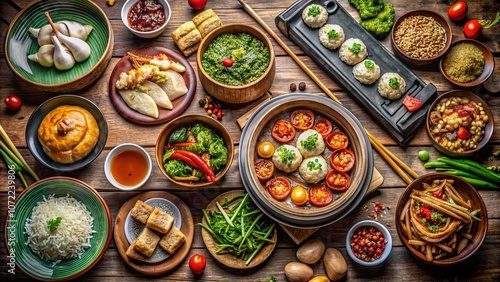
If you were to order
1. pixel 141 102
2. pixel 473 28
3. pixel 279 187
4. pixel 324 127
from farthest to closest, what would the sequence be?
pixel 473 28 → pixel 141 102 → pixel 324 127 → pixel 279 187

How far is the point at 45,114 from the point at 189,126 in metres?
1.20

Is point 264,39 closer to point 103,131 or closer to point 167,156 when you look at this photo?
point 167,156

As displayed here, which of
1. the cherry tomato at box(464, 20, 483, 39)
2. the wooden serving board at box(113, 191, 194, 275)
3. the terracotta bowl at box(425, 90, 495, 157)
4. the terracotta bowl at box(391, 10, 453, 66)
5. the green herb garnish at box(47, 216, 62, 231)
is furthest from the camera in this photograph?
the cherry tomato at box(464, 20, 483, 39)

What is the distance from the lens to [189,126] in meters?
4.57

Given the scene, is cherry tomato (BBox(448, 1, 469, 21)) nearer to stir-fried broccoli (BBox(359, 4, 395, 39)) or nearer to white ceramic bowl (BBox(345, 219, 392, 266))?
stir-fried broccoli (BBox(359, 4, 395, 39))

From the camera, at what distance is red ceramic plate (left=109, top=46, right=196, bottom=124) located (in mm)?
4617

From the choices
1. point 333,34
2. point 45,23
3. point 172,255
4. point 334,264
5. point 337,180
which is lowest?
point 172,255

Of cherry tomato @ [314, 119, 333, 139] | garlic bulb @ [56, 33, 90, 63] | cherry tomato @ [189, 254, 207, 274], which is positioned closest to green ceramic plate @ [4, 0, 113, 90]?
garlic bulb @ [56, 33, 90, 63]

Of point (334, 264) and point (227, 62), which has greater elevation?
point (227, 62)

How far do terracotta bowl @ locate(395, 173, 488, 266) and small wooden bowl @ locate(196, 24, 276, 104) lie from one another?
4.74ft

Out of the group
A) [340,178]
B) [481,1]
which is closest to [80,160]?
[340,178]

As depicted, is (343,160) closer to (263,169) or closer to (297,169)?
(297,169)

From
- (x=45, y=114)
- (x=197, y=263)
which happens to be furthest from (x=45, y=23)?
(x=197, y=263)

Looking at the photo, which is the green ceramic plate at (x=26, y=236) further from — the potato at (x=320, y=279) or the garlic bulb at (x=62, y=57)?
the potato at (x=320, y=279)
